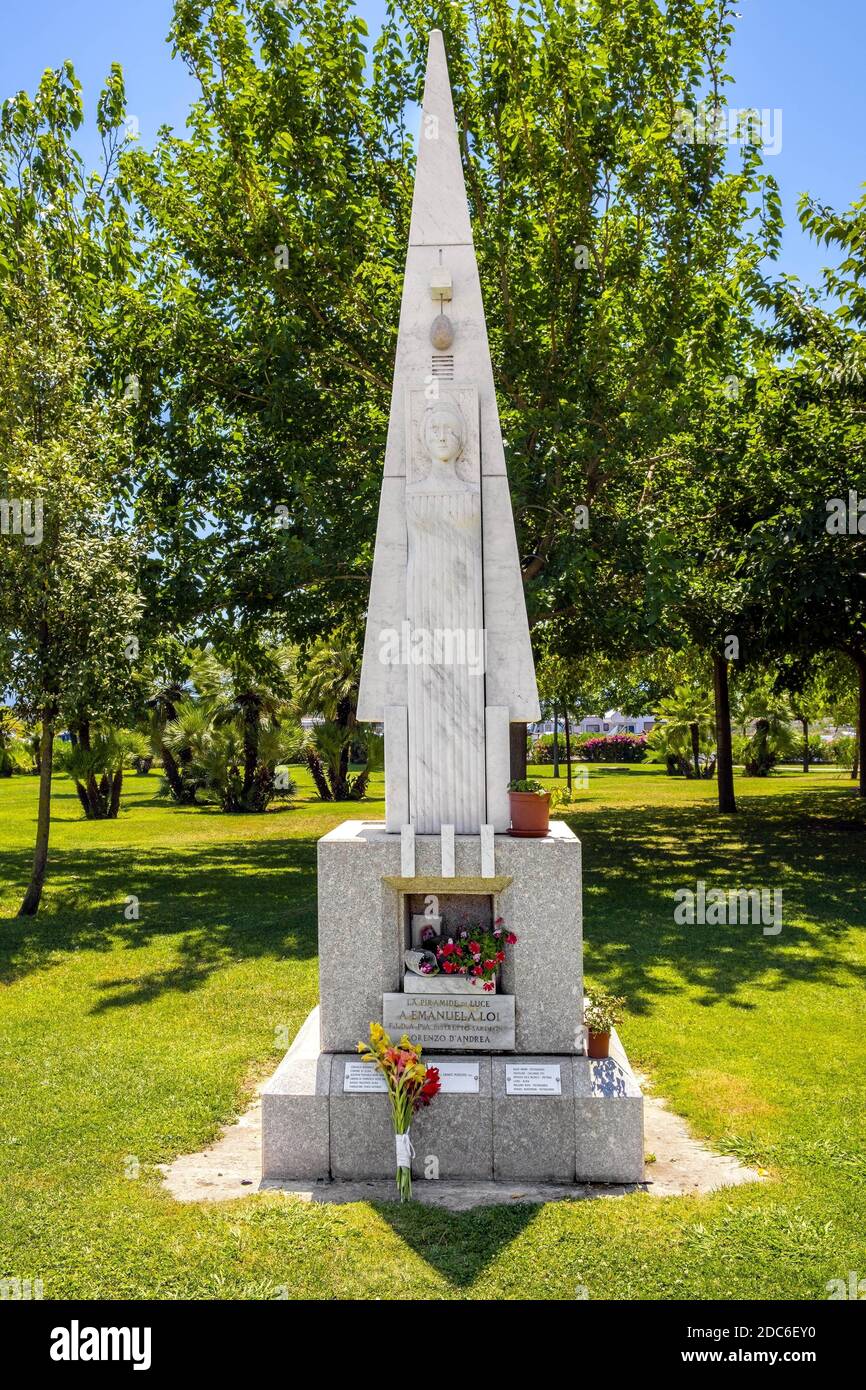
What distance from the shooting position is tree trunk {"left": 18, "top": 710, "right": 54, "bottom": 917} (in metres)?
14.4

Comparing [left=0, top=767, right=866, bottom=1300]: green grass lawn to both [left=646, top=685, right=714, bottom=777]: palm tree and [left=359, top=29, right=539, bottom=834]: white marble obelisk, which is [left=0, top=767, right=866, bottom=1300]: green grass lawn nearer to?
[left=359, top=29, right=539, bottom=834]: white marble obelisk

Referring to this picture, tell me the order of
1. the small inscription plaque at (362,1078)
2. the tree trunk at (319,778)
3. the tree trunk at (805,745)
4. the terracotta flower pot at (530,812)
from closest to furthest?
1. the small inscription plaque at (362,1078)
2. the terracotta flower pot at (530,812)
3. the tree trunk at (319,778)
4. the tree trunk at (805,745)

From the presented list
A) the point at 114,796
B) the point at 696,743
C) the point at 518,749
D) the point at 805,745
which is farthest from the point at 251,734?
the point at 805,745

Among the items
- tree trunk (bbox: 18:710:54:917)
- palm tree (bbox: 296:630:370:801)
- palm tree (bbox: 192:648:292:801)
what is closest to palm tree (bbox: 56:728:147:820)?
palm tree (bbox: 192:648:292:801)

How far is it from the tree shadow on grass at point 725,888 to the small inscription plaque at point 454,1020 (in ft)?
13.5

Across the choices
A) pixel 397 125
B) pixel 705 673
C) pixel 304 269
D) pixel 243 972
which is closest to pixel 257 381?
pixel 304 269

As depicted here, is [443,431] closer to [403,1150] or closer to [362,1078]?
[362,1078]

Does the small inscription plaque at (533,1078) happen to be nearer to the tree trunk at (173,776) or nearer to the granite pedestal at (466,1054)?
the granite pedestal at (466,1054)

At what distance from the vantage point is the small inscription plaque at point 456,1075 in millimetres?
6656

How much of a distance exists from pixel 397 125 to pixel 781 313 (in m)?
7.24

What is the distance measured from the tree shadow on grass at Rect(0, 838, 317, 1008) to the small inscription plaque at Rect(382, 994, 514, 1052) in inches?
202

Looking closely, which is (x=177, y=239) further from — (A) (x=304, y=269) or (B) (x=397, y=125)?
(B) (x=397, y=125)

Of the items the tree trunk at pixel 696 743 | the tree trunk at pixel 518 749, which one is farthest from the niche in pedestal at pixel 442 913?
the tree trunk at pixel 696 743

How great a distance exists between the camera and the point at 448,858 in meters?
6.88
